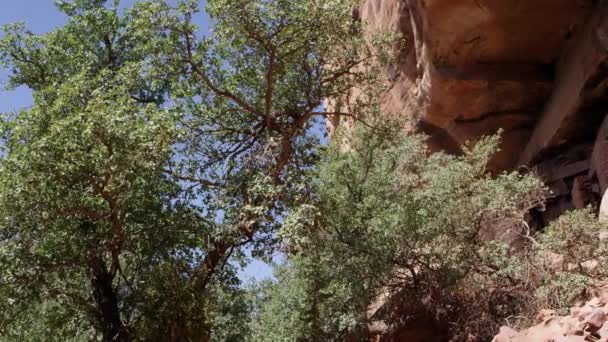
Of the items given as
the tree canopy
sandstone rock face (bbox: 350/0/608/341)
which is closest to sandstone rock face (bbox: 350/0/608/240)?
sandstone rock face (bbox: 350/0/608/341)

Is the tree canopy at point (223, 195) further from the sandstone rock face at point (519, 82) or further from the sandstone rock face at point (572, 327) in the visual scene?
the sandstone rock face at point (519, 82)

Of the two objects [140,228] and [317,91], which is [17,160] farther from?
[317,91]

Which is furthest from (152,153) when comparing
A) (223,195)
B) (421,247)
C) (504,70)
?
(504,70)

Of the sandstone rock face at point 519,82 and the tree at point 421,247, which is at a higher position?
the sandstone rock face at point 519,82

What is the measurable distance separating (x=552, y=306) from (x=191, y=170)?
7.17 metres

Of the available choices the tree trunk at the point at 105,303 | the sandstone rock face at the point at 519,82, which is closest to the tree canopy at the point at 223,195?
the tree trunk at the point at 105,303

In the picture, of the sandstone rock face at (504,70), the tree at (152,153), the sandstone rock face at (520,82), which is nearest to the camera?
the tree at (152,153)

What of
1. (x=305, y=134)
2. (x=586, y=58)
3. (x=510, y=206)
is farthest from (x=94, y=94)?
(x=586, y=58)

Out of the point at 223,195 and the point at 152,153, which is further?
the point at 223,195

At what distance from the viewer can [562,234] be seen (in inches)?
410

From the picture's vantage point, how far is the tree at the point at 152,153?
9516 mm

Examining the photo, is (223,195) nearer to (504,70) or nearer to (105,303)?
(105,303)

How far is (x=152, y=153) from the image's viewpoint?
984 centimetres

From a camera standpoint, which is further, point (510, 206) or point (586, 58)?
point (586, 58)
